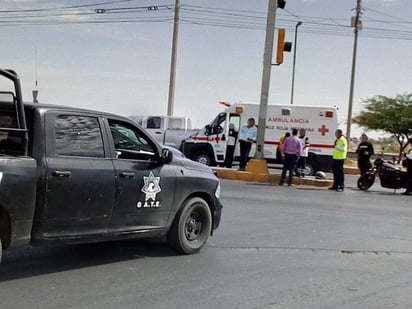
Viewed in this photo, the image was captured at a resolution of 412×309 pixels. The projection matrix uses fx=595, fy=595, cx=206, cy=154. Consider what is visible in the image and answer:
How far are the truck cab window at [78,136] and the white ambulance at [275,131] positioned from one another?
50.8 ft

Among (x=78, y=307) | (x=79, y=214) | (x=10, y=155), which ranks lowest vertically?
(x=78, y=307)

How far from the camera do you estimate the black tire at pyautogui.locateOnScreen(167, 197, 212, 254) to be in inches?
286

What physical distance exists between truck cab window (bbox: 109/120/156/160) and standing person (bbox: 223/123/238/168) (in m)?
14.3

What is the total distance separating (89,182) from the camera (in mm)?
6004

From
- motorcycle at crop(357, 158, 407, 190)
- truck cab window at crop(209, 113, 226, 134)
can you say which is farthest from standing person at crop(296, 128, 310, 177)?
truck cab window at crop(209, 113, 226, 134)

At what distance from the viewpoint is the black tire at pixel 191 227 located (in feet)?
23.9

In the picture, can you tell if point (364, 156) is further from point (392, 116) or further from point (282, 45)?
point (392, 116)

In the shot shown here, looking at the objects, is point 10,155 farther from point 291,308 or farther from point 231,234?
point 231,234

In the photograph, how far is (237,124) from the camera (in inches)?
873

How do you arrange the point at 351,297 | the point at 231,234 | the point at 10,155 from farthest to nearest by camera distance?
the point at 231,234 → the point at 351,297 → the point at 10,155

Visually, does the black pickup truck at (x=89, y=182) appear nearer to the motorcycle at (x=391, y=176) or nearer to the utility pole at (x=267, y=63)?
the utility pole at (x=267, y=63)

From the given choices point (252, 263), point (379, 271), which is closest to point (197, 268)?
point (252, 263)

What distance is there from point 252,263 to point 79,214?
7.47ft

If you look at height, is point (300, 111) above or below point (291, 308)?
above
